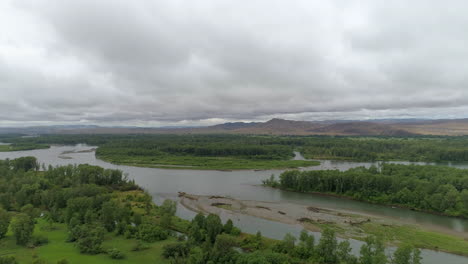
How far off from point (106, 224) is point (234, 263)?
661 inches

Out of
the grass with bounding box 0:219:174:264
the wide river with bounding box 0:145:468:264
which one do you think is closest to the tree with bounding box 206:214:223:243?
the grass with bounding box 0:219:174:264

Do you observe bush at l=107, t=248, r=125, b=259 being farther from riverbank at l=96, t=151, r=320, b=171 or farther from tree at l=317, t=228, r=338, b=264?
riverbank at l=96, t=151, r=320, b=171

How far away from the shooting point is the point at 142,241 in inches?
984

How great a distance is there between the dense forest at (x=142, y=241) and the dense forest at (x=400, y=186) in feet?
52.6

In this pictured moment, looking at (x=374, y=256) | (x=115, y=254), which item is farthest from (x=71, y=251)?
(x=374, y=256)

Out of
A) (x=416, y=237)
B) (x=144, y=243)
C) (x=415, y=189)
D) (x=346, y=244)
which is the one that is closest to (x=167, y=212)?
(x=144, y=243)

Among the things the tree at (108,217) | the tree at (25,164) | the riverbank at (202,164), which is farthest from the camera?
the riverbank at (202,164)

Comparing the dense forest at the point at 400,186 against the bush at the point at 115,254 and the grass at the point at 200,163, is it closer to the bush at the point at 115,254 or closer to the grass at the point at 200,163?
the grass at the point at 200,163

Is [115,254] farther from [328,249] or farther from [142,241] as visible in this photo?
[328,249]

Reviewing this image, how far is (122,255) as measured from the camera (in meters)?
22.1

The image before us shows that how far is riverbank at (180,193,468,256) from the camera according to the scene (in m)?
26.0

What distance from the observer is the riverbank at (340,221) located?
2603 centimetres

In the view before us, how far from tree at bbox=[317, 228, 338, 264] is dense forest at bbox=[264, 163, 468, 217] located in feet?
77.0

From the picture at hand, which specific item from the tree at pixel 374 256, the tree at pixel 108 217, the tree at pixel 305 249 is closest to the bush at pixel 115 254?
the tree at pixel 108 217
